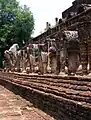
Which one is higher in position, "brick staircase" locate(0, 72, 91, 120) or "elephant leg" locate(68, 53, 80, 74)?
"elephant leg" locate(68, 53, 80, 74)

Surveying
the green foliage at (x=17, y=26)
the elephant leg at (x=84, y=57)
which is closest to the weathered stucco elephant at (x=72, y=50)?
the elephant leg at (x=84, y=57)

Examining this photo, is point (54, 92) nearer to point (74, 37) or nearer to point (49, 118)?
point (49, 118)

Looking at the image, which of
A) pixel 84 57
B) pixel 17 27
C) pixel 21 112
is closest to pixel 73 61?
pixel 84 57

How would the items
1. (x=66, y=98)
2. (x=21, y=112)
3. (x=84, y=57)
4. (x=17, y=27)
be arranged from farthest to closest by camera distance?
(x=17, y=27) → (x=21, y=112) → (x=84, y=57) → (x=66, y=98)

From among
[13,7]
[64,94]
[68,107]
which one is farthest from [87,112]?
[13,7]

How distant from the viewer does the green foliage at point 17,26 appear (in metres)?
39.0

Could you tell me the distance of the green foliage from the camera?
3903 centimetres

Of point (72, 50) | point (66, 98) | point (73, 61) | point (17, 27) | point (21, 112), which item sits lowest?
point (21, 112)

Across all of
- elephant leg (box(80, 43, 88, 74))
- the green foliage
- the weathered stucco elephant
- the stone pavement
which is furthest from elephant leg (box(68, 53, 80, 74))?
the green foliage

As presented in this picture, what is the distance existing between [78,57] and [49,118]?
5.47ft

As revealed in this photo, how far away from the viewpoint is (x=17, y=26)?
129 ft

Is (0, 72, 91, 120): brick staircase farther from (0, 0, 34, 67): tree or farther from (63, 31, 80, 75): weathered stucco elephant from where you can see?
(0, 0, 34, 67): tree

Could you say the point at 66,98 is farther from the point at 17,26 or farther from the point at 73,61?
the point at 17,26

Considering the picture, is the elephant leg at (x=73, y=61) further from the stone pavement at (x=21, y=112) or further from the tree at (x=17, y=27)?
the tree at (x=17, y=27)
